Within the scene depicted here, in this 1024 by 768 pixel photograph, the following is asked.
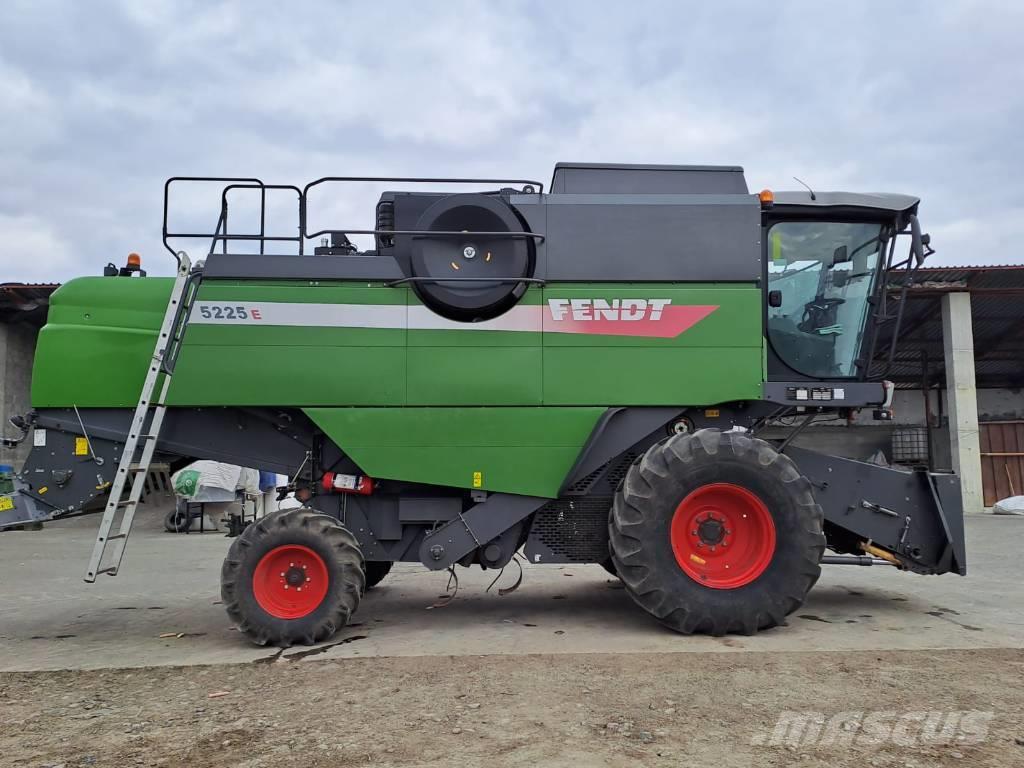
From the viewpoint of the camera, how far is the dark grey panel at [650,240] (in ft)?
18.6

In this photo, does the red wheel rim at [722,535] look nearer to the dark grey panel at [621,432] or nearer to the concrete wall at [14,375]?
the dark grey panel at [621,432]

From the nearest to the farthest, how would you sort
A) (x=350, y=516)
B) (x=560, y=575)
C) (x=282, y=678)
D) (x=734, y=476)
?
(x=282, y=678) → (x=734, y=476) → (x=350, y=516) → (x=560, y=575)

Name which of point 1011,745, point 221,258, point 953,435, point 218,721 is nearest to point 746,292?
point 1011,745

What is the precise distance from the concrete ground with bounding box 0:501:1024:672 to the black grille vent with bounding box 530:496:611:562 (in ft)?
1.92

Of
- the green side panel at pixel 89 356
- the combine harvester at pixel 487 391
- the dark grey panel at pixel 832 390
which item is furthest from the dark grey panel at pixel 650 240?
the green side panel at pixel 89 356

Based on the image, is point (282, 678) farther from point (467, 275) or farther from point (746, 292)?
point (746, 292)

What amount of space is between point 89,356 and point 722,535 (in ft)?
16.6

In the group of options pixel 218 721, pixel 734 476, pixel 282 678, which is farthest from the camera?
pixel 734 476

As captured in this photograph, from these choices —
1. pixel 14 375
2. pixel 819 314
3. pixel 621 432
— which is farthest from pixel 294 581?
pixel 14 375

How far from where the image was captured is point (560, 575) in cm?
857

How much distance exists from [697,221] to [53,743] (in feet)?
17.2
